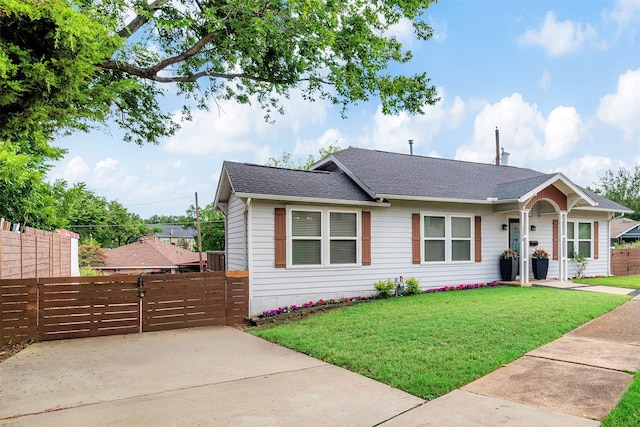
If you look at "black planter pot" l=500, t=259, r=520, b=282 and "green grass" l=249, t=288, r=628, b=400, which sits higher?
"black planter pot" l=500, t=259, r=520, b=282

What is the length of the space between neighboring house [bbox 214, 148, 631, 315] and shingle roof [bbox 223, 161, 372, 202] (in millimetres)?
33

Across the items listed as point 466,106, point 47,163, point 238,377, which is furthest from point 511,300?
point 47,163

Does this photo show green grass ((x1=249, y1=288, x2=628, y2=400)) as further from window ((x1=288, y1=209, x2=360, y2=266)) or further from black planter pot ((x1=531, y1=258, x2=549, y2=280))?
black planter pot ((x1=531, y1=258, x2=549, y2=280))

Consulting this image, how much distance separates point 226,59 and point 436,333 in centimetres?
720

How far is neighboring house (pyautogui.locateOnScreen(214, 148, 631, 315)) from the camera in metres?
9.27

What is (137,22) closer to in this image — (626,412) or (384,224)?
(384,224)

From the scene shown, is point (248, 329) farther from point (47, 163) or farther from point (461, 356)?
point (47, 163)

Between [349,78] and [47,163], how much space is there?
1364 centimetres

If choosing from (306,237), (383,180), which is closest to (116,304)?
(306,237)

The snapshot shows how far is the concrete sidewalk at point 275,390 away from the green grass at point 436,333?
0.77 ft

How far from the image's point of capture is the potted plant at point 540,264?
13031mm

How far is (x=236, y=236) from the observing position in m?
10.8

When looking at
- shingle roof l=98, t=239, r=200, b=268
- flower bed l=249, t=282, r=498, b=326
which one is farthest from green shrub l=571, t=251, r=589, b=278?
shingle roof l=98, t=239, r=200, b=268

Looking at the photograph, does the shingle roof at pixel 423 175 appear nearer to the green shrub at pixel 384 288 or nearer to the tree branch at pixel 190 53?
the green shrub at pixel 384 288
